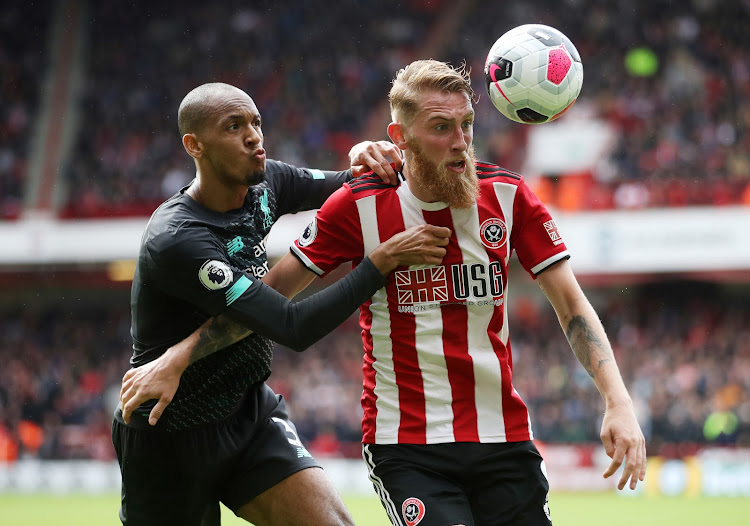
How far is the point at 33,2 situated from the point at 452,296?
25495 mm

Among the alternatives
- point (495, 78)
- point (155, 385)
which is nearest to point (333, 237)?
point (155, 385)

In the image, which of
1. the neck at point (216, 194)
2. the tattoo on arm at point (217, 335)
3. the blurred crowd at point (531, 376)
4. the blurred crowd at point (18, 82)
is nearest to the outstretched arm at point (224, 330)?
the tattoo on arm at point (217, 335)

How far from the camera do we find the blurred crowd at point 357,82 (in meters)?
19.3

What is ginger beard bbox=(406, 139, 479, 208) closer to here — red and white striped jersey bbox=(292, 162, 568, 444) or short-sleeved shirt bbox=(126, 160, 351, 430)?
red and white striped jersey bbox=(292, 162, 568, 444)

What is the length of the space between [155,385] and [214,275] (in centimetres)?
52

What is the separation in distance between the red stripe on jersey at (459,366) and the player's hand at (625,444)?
0.53 meters

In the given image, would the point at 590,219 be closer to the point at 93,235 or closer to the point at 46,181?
the point at 93,235

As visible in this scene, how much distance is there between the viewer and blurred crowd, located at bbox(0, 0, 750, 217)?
19.3 metres

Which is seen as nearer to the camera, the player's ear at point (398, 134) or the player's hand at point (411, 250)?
the player's hand at point (411, 250)

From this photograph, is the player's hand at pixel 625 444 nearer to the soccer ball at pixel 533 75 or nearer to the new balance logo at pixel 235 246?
the soccer ball at pixel 533 75

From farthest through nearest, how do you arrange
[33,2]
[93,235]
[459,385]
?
[33,2], [93,235], [459,385]

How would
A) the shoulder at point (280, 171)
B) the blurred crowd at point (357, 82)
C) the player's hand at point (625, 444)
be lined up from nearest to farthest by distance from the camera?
1. the player's hand at point (625, 444)
2. the shoulder at point (280, 171)
3. the blurred crowd at point (357, 82)

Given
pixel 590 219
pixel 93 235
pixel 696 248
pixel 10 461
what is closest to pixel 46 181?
pixel 93 235

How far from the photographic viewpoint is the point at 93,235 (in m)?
21.1
